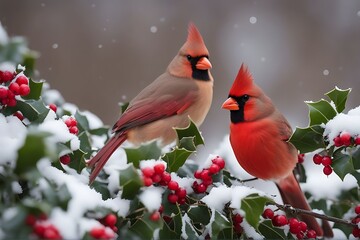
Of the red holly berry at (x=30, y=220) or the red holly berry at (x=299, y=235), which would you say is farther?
the red holly berry at (x=299, y=235)

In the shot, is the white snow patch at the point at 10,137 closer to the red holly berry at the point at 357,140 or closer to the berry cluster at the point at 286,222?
the berry cluster at the point at 286,222

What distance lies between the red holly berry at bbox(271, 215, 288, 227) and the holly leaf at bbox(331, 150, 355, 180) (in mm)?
133

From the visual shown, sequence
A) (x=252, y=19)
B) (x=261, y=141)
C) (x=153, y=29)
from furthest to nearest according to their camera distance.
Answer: (x=252, y=19) → (x=153, y=29) → (x=261, y=141)

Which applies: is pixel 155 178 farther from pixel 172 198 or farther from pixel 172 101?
pixel 172 101

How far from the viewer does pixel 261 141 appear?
1.27m

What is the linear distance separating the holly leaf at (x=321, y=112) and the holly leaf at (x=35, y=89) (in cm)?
52

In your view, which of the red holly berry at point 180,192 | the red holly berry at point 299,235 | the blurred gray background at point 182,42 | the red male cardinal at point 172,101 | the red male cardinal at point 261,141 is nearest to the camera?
the red holly berry at point 180,192

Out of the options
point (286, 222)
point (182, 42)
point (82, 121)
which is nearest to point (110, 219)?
point (286, 222)

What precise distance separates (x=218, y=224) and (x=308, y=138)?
0.25 metres

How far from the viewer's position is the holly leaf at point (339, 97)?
110 cm

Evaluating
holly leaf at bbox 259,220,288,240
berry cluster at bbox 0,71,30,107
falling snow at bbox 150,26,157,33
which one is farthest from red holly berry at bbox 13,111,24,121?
falling snow at bbox 150,26,157,33

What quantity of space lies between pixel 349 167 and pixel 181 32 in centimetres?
325

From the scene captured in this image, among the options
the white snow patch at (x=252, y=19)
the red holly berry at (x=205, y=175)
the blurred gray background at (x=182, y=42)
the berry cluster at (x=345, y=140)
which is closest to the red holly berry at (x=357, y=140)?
the berry cluster at (x=345, y=140)

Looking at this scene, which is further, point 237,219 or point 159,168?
point 237,219
